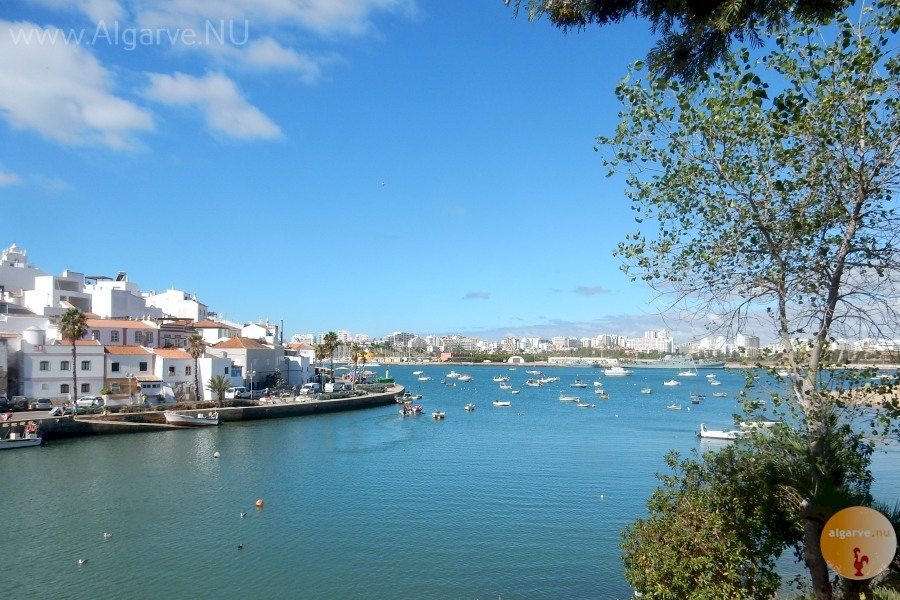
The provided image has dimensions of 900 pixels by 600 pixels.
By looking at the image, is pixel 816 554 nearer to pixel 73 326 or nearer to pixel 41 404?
pixel 73 326

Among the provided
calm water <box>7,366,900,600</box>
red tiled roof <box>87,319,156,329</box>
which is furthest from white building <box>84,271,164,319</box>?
calm water <box>7,366,900,600</box>

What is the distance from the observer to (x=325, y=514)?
77.1ft

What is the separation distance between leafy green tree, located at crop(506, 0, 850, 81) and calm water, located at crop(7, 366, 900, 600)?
13785 millimetres

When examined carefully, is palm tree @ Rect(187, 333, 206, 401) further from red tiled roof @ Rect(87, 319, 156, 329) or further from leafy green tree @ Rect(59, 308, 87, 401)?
leafy green tree @ Rect(59, 308, 87, 401)

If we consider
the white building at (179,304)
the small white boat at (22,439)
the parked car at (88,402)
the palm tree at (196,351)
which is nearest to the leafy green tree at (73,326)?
the parked car at (88,402)

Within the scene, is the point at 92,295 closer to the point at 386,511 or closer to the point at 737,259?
the point at 386,511

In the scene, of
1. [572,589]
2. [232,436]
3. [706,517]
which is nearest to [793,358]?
[706,517]

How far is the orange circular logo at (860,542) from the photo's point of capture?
627 cm

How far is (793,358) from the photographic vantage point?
7.61m

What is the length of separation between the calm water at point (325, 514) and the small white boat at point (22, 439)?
1259 millimetres

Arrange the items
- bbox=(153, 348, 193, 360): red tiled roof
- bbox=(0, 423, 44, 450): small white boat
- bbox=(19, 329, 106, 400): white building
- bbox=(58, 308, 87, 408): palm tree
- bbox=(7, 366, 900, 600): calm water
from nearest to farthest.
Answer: bbox=(7, 366, 900, 600): calm water < bbox=(0, 423, 44, 450): small white boat < bbox=(58, 308, 87, 408): palm tree < bbox=(19, 329, 106, 400): white building < bbox=(153, 348, 193, 360): red tiled roof

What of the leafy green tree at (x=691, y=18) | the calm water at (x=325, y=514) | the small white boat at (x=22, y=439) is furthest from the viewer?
the small white boat at (x=22, y=439)

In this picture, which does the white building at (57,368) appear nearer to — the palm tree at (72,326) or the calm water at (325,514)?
the palm tree at (72,326)

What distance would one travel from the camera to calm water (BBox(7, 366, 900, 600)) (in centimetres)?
1689
